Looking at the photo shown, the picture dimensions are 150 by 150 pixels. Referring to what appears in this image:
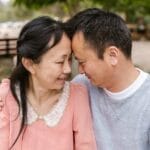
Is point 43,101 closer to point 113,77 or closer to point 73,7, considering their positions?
point 113,77

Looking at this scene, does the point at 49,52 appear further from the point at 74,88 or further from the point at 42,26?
the point at 74,88

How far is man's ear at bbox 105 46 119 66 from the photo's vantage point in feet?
6.91

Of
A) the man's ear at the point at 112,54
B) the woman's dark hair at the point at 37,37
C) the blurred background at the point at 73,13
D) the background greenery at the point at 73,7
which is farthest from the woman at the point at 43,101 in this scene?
the background greenery at the point at 73,7

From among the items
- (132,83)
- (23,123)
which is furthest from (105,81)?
(23,123)

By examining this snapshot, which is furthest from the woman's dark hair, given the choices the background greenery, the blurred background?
the background greenery

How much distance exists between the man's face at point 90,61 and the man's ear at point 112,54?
2cm

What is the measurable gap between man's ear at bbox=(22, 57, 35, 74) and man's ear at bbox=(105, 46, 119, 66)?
1.18 feet

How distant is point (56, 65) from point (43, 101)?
10.0 inches

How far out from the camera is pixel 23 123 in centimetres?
222

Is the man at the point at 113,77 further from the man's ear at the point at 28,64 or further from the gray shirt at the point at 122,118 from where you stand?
the man's ear at the point at 28,64

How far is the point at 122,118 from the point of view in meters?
2.18

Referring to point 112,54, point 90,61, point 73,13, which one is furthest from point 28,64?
point 73,13

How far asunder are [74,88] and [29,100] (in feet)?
0.75

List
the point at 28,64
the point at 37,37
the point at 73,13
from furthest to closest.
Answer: the point at 73,13
the point at 28,64
the point at 37,37
